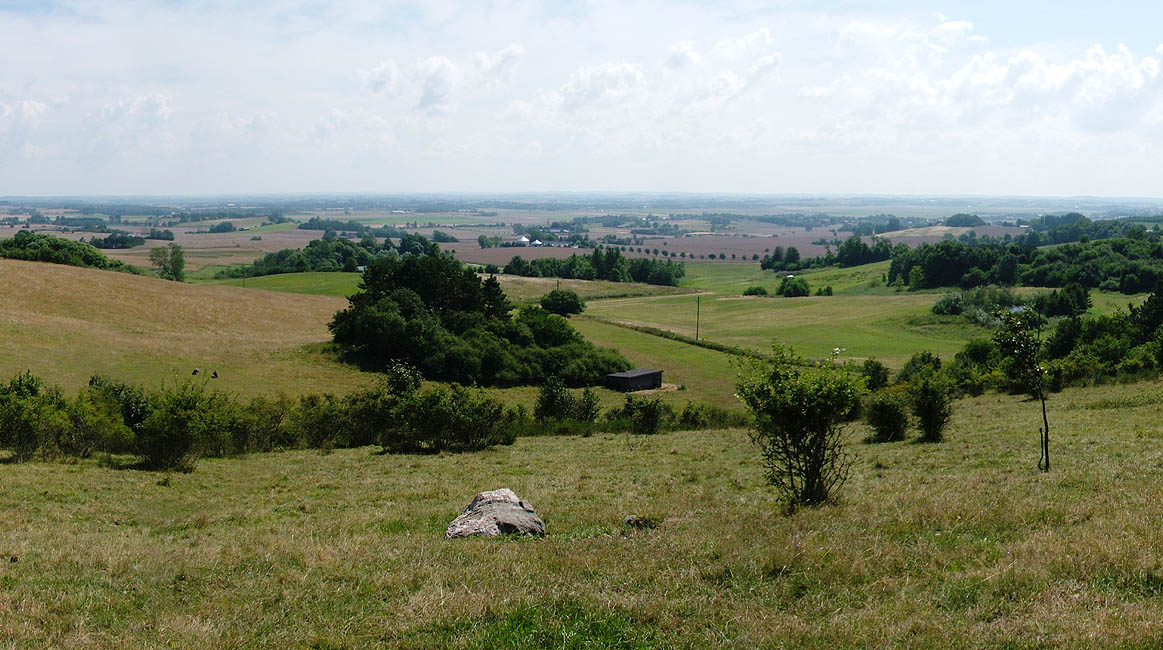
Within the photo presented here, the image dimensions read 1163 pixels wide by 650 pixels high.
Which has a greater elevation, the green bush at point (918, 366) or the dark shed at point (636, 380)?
the green bush at point (918, 366)

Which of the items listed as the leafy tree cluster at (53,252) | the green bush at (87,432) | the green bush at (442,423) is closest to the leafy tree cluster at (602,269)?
the leafy tree cluster at (53,252)

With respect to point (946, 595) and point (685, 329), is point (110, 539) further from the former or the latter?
point (685, 329)

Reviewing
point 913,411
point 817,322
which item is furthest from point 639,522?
point 817,322

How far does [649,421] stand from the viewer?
39.3m

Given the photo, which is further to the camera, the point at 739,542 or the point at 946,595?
the point at 739,542

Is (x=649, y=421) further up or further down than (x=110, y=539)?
further down

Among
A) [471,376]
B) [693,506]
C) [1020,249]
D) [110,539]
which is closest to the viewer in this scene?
[110,539]

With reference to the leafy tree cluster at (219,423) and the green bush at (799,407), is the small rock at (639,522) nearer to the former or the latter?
the green bush at (799,407)

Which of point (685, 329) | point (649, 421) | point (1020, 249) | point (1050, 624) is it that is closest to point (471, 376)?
point (649, 421)

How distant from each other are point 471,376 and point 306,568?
168 feet

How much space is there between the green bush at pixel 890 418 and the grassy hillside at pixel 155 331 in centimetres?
3575

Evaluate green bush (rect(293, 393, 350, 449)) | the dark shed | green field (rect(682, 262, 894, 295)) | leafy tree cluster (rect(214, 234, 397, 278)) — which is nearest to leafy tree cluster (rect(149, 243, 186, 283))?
leafy tree cluster (rect(214, 234, 397, 278))

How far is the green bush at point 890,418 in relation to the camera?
29.2m

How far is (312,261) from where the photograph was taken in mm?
160250
